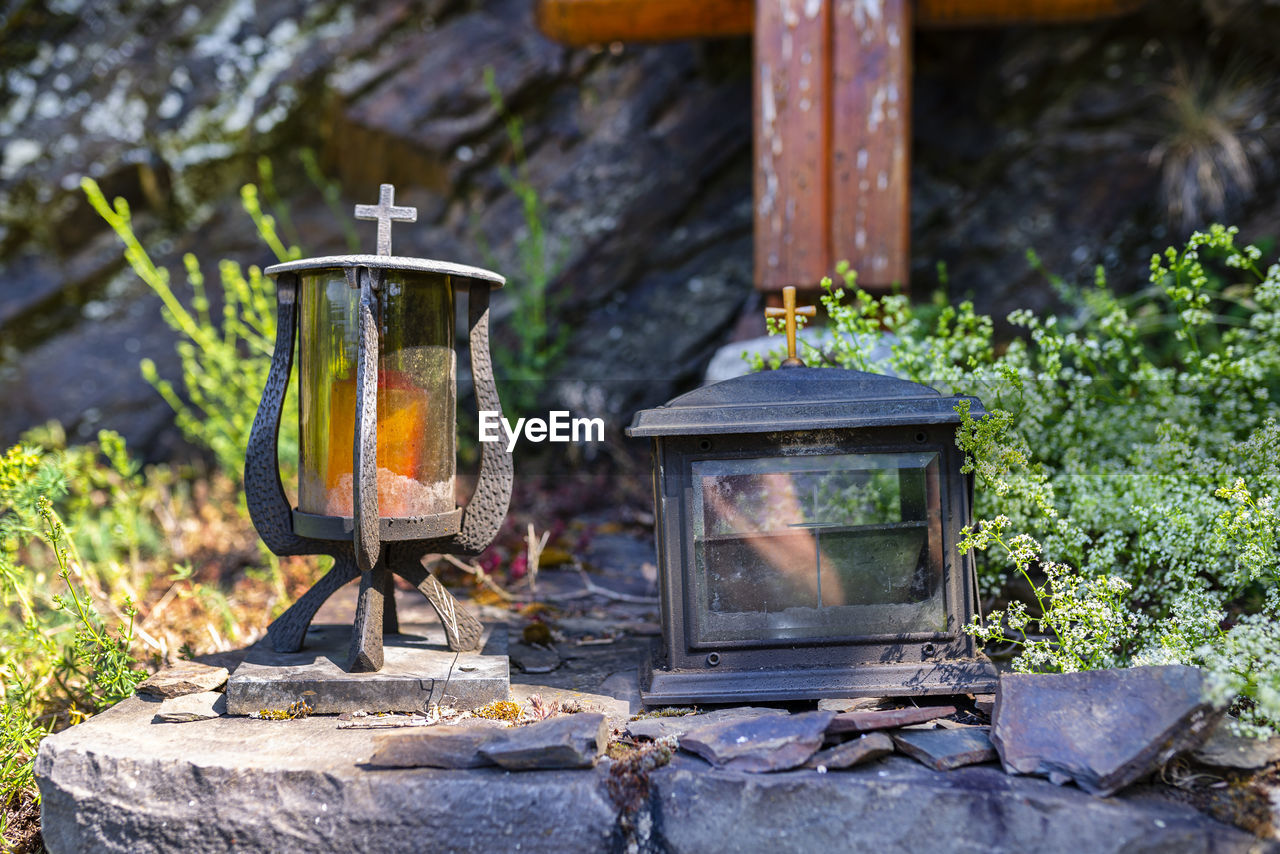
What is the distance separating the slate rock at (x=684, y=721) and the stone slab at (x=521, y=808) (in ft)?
0.47

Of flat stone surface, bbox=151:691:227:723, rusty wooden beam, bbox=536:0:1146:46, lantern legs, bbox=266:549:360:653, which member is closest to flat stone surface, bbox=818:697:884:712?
lantern legs, bbox=266:549:360:653

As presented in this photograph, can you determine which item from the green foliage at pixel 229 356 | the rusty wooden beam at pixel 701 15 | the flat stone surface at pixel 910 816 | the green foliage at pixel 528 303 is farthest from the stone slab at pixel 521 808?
the rusty wooden beam at pixel 701 15

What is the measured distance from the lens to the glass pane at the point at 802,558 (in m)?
2.14

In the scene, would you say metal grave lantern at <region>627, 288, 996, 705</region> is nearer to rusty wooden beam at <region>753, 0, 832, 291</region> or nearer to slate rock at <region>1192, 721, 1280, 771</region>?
slate rock at <region>1192, 721, 1280, 771</region>

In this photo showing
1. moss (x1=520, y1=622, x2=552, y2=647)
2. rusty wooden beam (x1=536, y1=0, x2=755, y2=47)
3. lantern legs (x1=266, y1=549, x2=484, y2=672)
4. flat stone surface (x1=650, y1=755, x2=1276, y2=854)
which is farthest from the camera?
rusty wooden beam (x1=536, y1=0, x2=755, y2=47)

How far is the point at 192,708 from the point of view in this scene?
6.94 ft

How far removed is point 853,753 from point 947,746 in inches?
8.9

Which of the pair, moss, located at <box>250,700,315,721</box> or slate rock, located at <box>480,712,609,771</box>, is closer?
slate rock, located at <box>480,712,609,771</box>

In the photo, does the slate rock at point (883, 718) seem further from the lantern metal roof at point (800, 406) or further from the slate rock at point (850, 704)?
the lantern metal roof at point (800, 406)

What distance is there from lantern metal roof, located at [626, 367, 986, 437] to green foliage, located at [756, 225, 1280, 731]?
0.40 feet

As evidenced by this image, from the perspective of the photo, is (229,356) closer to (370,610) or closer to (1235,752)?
(370,610)

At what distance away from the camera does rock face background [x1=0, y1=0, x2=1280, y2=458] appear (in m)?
4.87

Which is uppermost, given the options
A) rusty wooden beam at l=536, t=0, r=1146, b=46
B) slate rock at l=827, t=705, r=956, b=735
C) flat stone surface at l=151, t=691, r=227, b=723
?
rusty wooden beam at l=536, t=0, r=1146, b=46

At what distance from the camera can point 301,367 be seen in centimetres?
229
